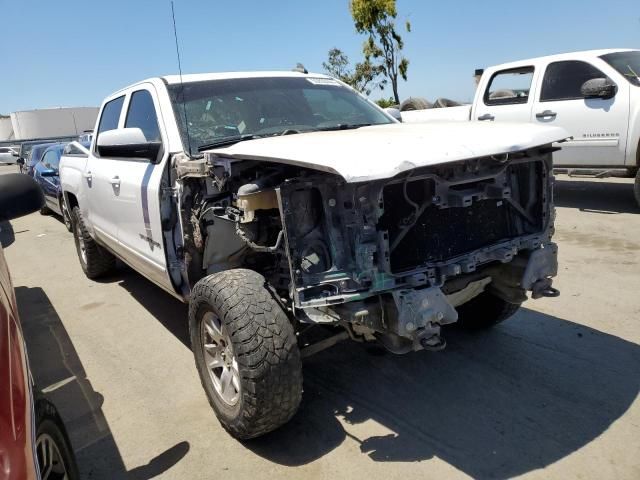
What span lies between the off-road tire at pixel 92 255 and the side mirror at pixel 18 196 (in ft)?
11.8

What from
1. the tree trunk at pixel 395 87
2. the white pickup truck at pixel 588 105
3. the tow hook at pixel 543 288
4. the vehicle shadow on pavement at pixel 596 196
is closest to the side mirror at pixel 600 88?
the white pickup truck at pixel 588 105

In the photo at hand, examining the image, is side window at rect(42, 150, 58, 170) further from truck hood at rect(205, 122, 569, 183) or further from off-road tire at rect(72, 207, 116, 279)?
truck hood at rect(205, 122, 569, 183)

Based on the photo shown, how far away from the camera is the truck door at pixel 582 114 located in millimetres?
7215

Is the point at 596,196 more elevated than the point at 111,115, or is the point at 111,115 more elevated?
the point at 111,115

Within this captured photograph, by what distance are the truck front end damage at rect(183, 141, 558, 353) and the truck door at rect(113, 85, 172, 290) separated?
1.79 ft

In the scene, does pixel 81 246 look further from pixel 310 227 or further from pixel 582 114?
pixel 582 114

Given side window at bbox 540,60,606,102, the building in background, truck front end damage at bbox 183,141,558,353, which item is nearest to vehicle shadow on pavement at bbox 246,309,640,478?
truck front end damage at bbox 183,141,558,353

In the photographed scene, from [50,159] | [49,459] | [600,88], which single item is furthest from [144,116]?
[50,159]

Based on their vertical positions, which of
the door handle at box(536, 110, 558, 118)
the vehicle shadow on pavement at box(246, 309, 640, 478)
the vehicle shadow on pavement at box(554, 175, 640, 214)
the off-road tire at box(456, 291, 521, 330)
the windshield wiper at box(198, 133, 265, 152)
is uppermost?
the windshield wiper at box(198, 133, 265, 152)

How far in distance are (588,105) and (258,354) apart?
6.80 m

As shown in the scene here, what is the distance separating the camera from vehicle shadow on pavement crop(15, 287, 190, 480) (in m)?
2.80

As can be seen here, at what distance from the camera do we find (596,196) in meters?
8.65

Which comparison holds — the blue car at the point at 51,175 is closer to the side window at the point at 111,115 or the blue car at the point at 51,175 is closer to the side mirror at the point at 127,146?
the side window at the point at 111,115

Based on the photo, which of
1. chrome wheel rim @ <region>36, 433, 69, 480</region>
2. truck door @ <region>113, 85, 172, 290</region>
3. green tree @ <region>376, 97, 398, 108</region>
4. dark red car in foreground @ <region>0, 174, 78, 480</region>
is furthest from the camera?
green tree @ <region>376, 97, 398, 108</region>
